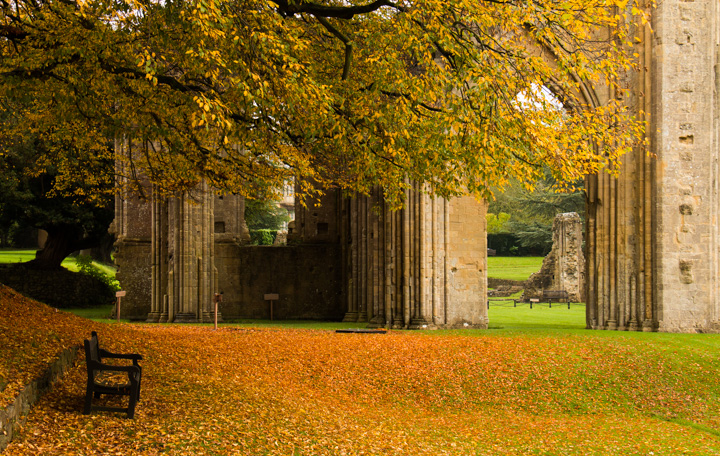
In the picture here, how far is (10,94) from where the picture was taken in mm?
8609

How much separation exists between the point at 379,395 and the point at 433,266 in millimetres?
6934

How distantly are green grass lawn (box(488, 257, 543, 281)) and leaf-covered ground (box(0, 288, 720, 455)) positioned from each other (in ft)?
85.9

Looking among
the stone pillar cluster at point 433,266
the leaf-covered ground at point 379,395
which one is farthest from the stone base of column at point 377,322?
the leaf-covered ground at point 379,395

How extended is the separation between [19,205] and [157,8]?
1836cm

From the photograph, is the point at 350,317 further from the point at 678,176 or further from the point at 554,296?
the point at 554,296

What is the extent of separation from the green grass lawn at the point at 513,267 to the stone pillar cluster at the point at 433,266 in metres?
22.1

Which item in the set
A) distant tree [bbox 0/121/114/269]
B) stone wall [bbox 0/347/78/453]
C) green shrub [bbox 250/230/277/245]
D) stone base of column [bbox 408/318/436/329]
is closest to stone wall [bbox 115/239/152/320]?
distant tree [bbox 0/121/114/269]

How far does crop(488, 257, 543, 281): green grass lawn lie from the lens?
39.1 meters

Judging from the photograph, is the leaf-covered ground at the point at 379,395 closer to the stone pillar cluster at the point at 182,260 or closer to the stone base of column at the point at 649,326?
the stone base of column at the point at 649,326

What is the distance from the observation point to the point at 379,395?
935 centimetres

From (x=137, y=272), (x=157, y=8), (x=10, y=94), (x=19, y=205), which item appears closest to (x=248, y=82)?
(x=157, y=8)

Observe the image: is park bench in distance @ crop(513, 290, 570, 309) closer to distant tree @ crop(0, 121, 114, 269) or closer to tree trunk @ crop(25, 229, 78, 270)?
distant tree @ crop(0, 121, 114, 269)

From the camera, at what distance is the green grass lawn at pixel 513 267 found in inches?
1540

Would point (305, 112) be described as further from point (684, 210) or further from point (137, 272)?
point (137, 272)
